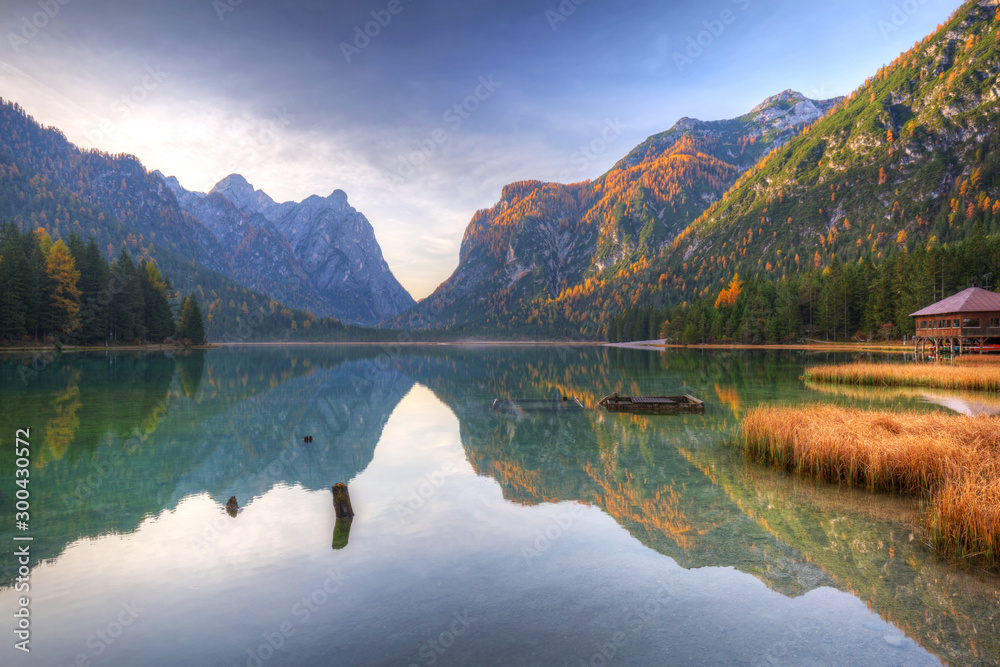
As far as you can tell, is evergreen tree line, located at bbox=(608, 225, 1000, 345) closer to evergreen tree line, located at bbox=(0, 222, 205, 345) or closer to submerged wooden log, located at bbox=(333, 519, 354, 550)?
submerged wooden log, located at bbox=(333, 519, 354, 550)

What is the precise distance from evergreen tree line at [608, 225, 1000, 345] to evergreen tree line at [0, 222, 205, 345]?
452 ft

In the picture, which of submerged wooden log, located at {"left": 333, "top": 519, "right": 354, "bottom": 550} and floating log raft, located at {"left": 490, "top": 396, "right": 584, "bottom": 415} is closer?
submerged wooden log, located at {"left": 333, "top": 519, "right": 354, "bottom": 550}

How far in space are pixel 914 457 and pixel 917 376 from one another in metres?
34.0

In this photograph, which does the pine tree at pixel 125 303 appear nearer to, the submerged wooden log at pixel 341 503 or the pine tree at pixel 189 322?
the pine tree at pixel 189 322

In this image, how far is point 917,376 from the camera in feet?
135

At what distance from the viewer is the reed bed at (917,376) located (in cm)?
3853

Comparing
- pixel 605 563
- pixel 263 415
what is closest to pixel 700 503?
pixel 605 563

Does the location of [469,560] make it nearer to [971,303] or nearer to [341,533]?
[341,533]

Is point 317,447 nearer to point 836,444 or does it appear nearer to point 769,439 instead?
point 769,439

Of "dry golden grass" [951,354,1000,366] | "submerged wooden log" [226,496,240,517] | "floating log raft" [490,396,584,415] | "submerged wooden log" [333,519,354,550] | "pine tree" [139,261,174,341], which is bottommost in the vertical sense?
"floating log raft" [490,396,584,415]

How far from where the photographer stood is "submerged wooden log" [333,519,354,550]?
39.4 feet

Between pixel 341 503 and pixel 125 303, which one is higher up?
pixel 125 303

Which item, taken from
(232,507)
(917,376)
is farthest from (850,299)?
(232,507)

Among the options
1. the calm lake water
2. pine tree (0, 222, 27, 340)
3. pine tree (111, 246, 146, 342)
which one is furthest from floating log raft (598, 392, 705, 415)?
pine tree (111, 246, 146, 342)
